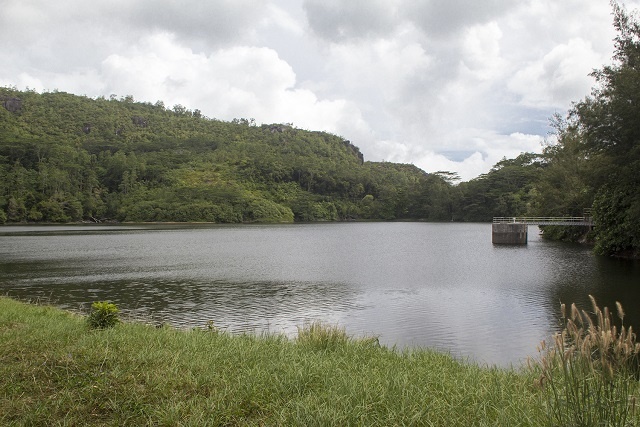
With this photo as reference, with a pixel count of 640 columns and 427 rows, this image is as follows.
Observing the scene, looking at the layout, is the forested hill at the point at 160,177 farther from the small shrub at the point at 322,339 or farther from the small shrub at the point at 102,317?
the small shrub at the point at 322,339

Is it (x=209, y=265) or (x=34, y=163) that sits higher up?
(x=34, y=163)

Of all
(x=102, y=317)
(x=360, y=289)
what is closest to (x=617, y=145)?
(x=360, y=289)

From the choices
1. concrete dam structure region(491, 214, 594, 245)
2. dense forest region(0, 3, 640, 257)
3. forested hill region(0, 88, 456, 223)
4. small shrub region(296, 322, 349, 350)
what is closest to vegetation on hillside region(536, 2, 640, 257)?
dense forest region(0, 3, 640, 257)

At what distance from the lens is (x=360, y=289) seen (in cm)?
2441

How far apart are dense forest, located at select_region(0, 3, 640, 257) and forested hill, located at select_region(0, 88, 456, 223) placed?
1.12 ft

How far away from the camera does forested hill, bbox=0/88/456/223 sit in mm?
120875

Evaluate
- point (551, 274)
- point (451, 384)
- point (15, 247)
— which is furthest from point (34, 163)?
point (451, 384)

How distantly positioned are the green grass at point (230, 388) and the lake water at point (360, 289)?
220 inches

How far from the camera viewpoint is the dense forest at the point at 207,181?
10696 cm

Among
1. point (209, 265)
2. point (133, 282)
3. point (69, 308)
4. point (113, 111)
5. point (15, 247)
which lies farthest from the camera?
point (113, 111)

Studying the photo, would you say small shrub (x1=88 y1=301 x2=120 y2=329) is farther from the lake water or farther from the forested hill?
the forested hill

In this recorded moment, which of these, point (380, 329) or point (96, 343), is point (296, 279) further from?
point (96, 343)

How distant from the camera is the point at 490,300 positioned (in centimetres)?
2120

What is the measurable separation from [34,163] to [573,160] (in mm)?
128553
